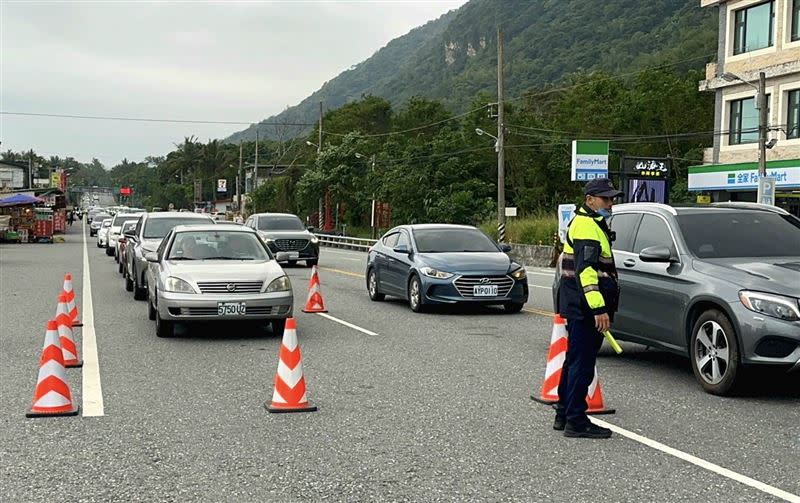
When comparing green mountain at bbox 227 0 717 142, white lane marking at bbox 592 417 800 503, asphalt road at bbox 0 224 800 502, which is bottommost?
asphalt road at bbox 0 224 800 502

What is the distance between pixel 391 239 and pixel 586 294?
11.2 meters

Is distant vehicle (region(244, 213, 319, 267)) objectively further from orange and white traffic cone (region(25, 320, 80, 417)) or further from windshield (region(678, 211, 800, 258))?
orange and white traffic cone (region(25, 320, 80, 417))

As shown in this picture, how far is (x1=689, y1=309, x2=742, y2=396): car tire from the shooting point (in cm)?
787

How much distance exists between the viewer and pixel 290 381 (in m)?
7.59

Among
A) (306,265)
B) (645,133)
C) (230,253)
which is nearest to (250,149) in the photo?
(645,133)

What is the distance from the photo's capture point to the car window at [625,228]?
32.7ft

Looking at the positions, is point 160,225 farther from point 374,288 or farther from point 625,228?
point 625,228

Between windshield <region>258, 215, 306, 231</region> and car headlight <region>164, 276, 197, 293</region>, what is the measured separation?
18919 mm

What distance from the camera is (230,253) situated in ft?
43.7

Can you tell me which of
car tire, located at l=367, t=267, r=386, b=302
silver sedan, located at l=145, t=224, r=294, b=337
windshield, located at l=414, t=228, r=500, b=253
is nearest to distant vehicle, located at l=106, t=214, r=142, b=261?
car tire, located at l=367, t=267, r=386, b=302

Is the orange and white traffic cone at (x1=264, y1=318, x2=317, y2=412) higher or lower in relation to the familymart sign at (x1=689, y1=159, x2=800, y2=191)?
lower

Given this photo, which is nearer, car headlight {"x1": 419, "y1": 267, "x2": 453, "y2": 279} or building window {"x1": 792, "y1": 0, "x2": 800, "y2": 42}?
car headlight {"x1": 419, "y1": 267, "x2": 453, "y2": 279}

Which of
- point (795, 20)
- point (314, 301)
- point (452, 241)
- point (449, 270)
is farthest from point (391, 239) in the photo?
point (795, 20)

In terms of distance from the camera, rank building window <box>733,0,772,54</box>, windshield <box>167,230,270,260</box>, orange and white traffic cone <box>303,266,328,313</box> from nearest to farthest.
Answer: windshield <box>167,230,270,260</box> < orange and white traffic cone <box>303,266,328,313</box> < building window <box>733,0,772,54</box>
